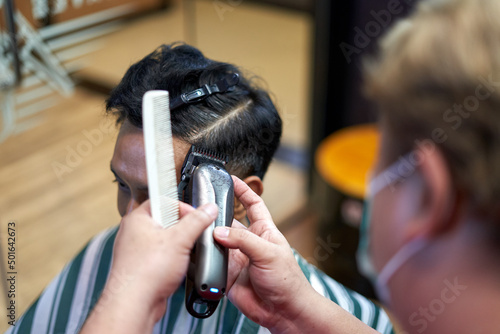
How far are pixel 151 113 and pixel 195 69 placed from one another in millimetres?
246

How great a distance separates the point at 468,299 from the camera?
0.63 meters

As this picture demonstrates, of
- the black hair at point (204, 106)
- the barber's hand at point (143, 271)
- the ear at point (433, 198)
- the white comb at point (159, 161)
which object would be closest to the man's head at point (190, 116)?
the black hair at point (204, 106)

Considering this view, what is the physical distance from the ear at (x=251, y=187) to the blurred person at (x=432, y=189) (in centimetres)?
6

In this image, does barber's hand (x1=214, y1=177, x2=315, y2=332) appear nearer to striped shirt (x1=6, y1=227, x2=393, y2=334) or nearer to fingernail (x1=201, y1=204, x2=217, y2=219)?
fingernail (x1=201, y1=204, x2=217, y2=219)

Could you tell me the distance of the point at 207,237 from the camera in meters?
0.65

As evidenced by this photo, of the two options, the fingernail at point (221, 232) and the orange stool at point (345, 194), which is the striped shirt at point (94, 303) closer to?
the fingernail at point (221, 232)

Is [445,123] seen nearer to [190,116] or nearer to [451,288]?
[451,288]

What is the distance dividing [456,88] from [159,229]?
36 centimetres

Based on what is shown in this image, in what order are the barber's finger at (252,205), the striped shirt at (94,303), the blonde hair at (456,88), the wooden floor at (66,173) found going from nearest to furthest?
the blonde hair at (456,88)
the barber's finger at (252,205)
the striped shirt at (94,303)
the wooden floor at (66,173)

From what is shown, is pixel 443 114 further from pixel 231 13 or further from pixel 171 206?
pixel 231 13

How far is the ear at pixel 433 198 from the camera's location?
0.55 metres

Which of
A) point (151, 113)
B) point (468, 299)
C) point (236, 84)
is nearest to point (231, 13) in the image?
point (236, 84)

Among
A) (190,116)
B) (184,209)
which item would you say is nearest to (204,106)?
(190,116)

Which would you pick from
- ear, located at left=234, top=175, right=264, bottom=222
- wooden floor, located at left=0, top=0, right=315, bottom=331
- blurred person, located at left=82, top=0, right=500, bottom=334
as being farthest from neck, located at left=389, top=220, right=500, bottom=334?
wooden floor, located at left=0, top=0, right=315, bottom=331
